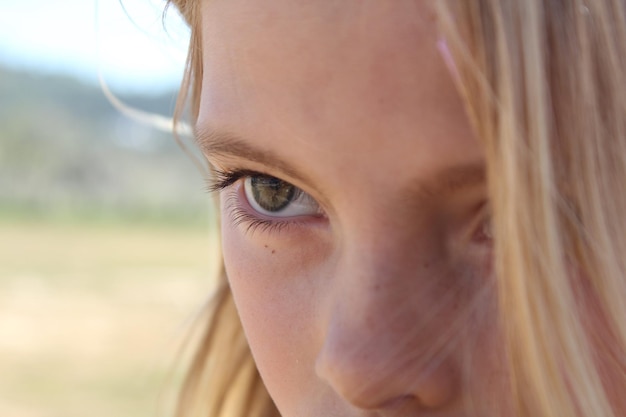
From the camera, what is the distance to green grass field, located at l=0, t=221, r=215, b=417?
3994 mm

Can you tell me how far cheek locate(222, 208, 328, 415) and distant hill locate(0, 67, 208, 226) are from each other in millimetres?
9164

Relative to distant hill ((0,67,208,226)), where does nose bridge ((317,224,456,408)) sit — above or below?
below

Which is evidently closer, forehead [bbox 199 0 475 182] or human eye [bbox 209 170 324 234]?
forehead [bbox 199 0 475 182]

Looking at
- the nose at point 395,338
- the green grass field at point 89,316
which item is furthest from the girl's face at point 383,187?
the green grass field at point 89,316

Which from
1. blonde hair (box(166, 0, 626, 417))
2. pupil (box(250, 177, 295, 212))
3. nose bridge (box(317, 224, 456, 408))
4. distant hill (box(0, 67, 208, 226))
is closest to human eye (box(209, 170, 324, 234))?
pupil (box(250, 177, 295, 212))

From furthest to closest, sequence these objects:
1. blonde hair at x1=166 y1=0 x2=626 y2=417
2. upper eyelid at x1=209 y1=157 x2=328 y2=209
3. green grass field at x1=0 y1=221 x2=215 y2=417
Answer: green grass field at x1=0 y1=221 x2=215 y2=417
upper eyelid at x1=209 y1=157 x2=328 y2=209
blonde hair at x1=166 y1=0 x2=626 y2=417

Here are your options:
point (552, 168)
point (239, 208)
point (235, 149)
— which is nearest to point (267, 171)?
point (235, 149)

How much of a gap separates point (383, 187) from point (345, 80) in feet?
0.29

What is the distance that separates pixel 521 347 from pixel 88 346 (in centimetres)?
466

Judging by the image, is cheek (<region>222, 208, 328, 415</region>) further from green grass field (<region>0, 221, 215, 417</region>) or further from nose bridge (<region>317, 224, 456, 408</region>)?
green grass field (<region>0, 221, 215, 417</region>)

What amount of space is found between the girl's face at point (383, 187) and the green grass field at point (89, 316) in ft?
2.20

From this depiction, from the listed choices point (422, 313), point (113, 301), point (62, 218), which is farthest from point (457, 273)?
point (62, 218)

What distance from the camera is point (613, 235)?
61 cm

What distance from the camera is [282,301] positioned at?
0.80 m
